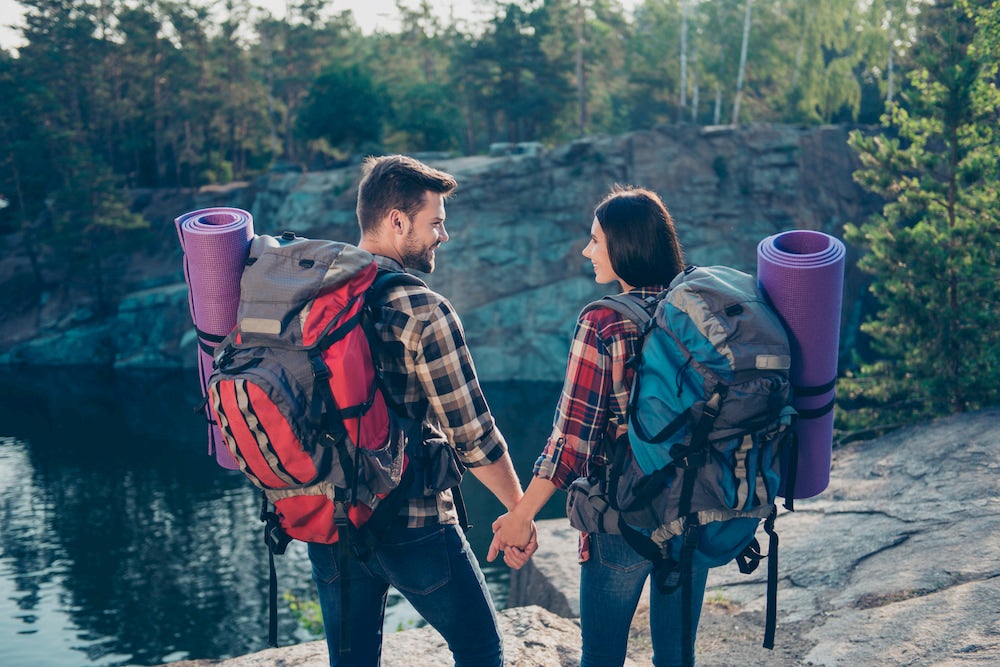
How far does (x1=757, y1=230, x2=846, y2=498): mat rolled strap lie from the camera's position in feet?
8.33

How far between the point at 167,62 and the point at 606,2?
64.8 feet

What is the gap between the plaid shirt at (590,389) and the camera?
2.52 m

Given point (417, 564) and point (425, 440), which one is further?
point (425, 440)

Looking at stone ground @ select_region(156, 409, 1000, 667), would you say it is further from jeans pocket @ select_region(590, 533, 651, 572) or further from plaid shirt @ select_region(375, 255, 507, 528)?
plaid shirt @ select_region(375, 255, 507, 528)

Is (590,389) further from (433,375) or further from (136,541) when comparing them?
(136,541)

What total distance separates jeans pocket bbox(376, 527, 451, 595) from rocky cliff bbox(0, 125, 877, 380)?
2657 cm

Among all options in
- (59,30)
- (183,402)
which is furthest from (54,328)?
(59,30)

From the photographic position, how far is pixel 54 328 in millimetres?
32844

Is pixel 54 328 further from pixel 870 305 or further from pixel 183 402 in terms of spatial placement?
pixel 870 305

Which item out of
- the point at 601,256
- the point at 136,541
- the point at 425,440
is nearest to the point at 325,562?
the point at 425,440

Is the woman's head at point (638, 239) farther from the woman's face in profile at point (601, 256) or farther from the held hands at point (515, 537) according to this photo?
the held hands at point (515, 537)

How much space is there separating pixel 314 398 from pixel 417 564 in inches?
22.1

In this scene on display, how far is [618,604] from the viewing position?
2.53 meters

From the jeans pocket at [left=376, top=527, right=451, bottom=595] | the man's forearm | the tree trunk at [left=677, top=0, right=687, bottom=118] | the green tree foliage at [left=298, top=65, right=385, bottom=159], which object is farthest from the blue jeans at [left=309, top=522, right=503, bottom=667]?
the green tree foliage at [left=298, top=65, right=385, bottom=159]
